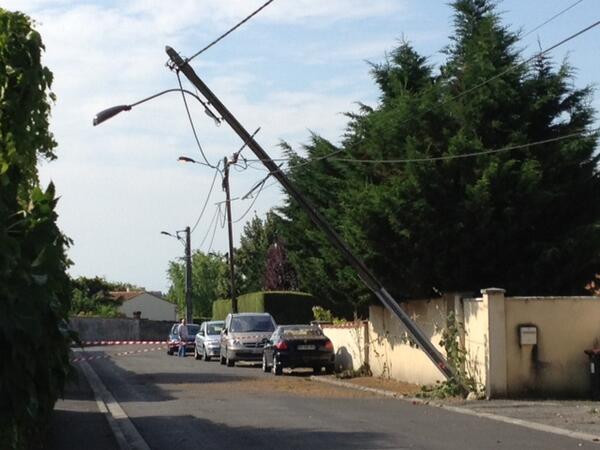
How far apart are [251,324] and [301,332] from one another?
6.80 m

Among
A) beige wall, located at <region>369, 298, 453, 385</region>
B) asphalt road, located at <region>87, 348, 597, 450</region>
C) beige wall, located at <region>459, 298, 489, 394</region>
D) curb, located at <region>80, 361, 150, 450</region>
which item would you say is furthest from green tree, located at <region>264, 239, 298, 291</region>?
A: beige wall, located at <region>459, 298, 489, 394</region>

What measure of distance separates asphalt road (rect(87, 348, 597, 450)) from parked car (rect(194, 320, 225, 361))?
1622 cm

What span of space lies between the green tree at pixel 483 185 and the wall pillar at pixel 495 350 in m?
2.86

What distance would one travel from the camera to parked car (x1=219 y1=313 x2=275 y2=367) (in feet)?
130

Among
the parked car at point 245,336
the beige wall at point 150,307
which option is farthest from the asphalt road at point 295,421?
the beige wall at point 150,307

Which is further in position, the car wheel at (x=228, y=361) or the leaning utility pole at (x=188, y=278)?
the leaning utility pole at (x=188, y=278)

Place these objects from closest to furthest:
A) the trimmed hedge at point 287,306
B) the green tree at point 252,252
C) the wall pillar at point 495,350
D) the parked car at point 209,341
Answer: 1. the wall pillar at point 495,350
2. the parked car at point 209,341
3. the trimmed hedge at point 287,306
4. the green tree at point 252,252

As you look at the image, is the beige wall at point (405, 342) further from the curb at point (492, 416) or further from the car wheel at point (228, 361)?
the car wheel at point (228, 361)

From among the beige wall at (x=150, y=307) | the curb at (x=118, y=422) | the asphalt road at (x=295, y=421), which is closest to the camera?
the asphalt road at (x=295, y=421)

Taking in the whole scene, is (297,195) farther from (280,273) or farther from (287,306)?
(280,273)

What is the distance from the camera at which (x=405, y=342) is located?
2736cm

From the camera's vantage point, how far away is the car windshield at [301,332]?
33.8 meters

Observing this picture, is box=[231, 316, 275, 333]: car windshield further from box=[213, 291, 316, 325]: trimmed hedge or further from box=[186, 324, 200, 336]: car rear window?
box=[186, 324, 200, 336]: car rear window

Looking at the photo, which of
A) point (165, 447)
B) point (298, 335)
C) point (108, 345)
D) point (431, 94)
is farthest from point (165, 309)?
point (165, 447)
